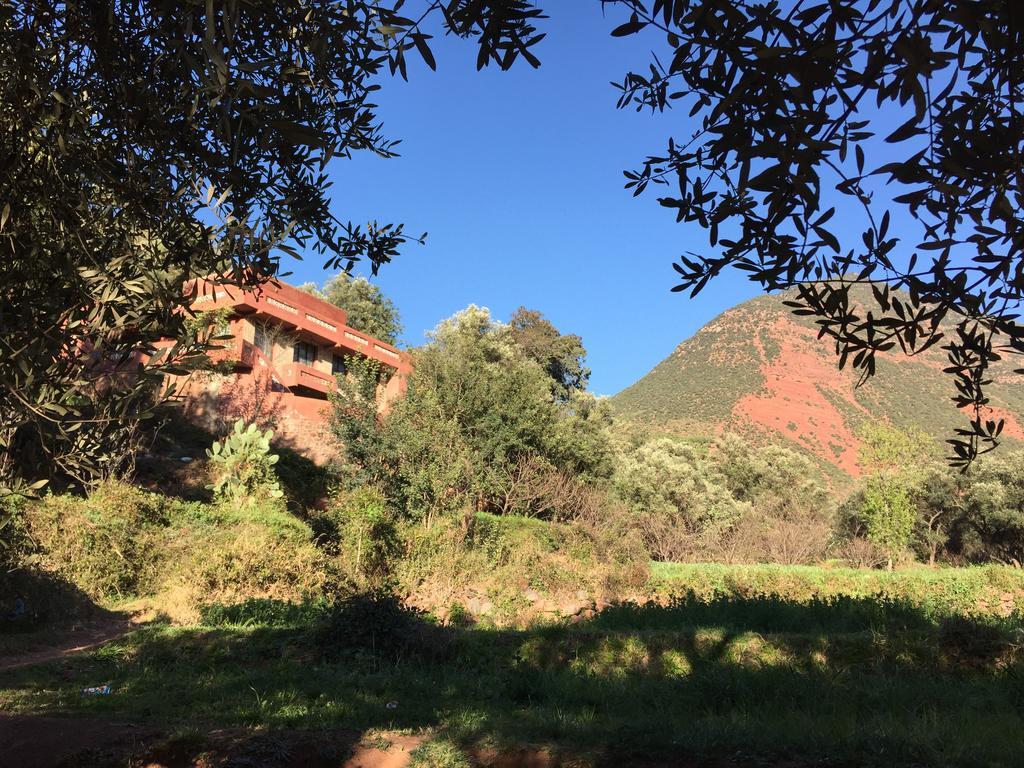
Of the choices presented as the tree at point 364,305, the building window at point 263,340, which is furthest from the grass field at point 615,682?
the tree at point 364,305

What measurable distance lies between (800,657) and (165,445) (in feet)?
58.1

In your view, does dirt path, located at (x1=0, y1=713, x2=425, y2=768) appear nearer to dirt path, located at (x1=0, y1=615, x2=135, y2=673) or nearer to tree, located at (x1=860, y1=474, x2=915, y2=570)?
dirt path, located at (x1=0, y1=615, x2=135, y2=673)

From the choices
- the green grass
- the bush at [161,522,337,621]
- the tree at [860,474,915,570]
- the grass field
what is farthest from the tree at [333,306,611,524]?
the tree at [860,474,915,570]

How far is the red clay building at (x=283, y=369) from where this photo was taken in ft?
69.5

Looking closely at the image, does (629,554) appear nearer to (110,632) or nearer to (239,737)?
(110,632)

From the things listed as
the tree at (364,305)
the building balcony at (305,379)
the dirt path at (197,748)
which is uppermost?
the tree at (364,305)

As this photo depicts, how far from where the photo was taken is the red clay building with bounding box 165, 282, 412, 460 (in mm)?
21172

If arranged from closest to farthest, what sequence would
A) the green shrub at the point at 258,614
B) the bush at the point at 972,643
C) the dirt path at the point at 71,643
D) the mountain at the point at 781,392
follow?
the bush at the point at 972,643 < the dirt path at the point at 71,643 < the green shrub at the point at 258,614 < the mountain at the point at 781,392

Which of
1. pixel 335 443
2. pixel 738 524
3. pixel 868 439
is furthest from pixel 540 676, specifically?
pixel 868 439

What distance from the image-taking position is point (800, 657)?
25.6ft

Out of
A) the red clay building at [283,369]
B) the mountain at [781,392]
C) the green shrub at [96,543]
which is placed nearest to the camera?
the green shrub at [96,543]

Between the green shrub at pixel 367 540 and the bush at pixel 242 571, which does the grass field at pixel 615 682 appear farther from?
the green shrub at pixel 367 540

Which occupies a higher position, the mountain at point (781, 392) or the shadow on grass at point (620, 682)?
the mountain at point (781, 392)

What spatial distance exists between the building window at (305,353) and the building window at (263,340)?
111 cm
